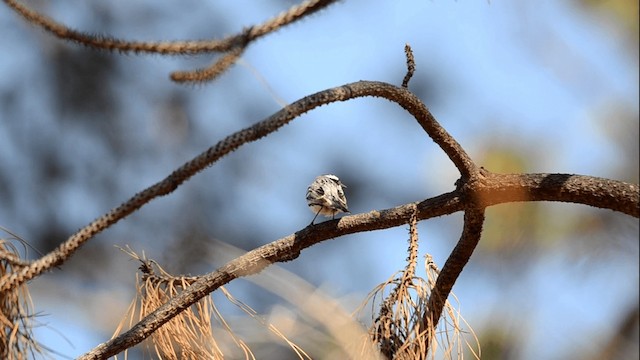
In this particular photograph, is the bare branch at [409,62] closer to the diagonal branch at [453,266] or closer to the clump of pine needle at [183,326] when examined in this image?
the diagonal branch at [453,266]

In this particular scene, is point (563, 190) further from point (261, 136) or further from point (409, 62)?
point (261, 136)

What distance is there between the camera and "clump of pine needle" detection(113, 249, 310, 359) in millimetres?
1582

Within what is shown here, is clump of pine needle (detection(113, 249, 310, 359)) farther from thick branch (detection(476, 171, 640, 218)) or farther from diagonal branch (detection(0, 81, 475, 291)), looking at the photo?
thick branch (detection(476, 171, 640, 218))

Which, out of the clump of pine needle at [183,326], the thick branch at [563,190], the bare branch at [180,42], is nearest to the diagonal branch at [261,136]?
the thick branch at [563,190]

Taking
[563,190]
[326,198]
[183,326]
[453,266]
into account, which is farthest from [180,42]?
[563,190]

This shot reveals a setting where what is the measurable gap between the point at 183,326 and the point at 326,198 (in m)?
0.44

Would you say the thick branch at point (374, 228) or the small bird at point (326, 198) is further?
the small bird at point (326, 198)

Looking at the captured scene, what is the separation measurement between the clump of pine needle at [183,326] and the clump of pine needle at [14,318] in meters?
0.20

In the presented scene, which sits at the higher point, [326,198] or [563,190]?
[326,198]

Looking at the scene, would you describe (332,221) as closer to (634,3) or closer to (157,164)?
(634,3)

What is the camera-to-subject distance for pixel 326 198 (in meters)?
1.92

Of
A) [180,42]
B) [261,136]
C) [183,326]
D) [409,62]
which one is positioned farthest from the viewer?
[180,42]

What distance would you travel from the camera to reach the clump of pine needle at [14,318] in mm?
1676

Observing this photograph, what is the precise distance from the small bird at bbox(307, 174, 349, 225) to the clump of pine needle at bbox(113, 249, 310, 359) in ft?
1.18
